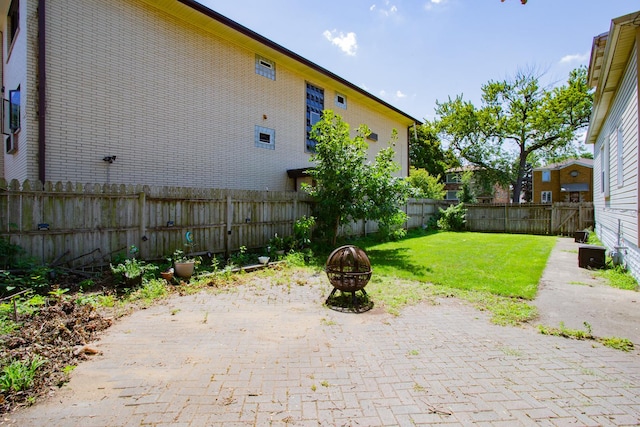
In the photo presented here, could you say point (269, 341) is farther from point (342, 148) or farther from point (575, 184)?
point (575, 184)

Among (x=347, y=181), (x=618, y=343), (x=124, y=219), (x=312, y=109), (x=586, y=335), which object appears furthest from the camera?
(x=312, y=109)

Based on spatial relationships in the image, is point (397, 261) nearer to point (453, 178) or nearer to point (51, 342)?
point (51, 342)

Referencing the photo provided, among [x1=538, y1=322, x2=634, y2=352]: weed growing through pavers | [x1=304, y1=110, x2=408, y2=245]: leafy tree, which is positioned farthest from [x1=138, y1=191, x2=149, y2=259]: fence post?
[x1=538, y1=322, x2=634, y2=352]: weed growing through pavers

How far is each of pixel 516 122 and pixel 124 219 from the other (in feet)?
118

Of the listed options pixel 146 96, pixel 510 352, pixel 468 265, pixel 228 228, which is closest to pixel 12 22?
pixel 146 96

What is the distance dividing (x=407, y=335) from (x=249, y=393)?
90.5 inches

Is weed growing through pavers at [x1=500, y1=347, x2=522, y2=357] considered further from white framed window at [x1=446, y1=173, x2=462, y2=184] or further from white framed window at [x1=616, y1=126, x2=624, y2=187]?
white framed window at [x1=446, y1=173, x2=462, y2=184]

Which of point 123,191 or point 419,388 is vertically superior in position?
point 123,191

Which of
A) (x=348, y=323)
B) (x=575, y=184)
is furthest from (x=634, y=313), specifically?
(x=575, y=184)

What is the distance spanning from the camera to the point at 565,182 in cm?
3812

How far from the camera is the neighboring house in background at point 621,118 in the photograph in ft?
20.1

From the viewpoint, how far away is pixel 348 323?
474 centimetres

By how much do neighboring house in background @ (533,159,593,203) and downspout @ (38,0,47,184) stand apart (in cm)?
4455

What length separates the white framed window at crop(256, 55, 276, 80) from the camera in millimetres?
12938
